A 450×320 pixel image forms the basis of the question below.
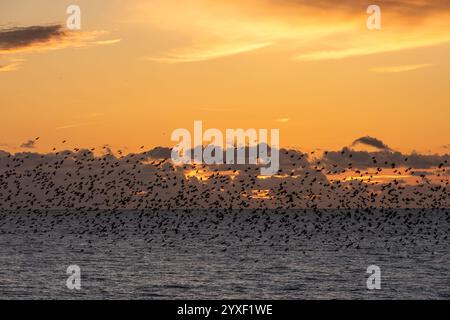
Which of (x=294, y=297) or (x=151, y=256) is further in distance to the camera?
(x=151, y=256)

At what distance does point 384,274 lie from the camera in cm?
8656

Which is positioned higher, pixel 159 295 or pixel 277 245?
pixel 159 295

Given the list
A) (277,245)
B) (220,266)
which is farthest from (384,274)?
(277,245)

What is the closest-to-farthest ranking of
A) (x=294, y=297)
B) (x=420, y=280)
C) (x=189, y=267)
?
1. (x=294, y=297)
2. (x=420, y=280)
3. (x=189, y=267)

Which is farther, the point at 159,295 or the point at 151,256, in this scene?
the point at 151,256

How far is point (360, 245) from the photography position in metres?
141
